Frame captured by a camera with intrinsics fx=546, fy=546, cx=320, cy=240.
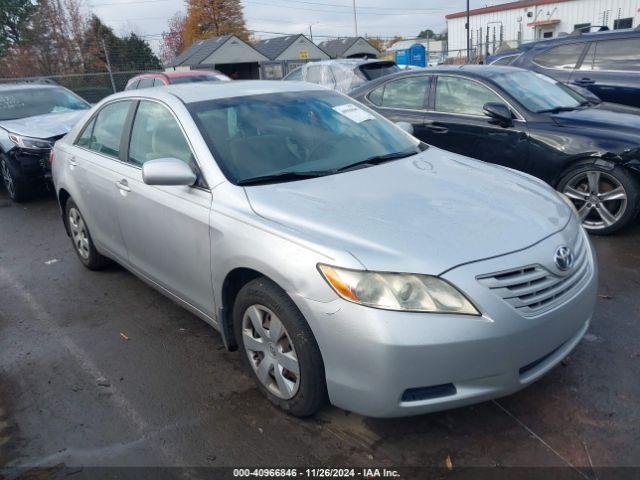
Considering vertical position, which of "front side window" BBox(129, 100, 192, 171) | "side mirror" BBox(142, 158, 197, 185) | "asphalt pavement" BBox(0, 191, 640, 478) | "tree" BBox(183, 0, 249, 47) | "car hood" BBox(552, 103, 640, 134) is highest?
"tree" BBox(183, 0, 249, 47)

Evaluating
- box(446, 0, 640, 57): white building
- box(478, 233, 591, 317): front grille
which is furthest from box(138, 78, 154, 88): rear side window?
box(446, 0, 640, 57): white building

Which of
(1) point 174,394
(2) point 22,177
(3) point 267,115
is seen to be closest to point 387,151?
(3) point 267,115

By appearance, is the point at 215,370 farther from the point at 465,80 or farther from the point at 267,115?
the point at 465,80

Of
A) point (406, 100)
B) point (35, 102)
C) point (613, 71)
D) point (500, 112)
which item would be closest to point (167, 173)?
point (500, 112)

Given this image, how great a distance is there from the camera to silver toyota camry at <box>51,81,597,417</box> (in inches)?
88.0

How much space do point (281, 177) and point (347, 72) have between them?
335 inches

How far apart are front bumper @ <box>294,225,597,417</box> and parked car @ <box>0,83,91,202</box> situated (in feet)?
20.9

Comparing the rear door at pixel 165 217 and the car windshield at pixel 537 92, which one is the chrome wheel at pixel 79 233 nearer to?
the rear door at pixel 165 217

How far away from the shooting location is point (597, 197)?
4930mm

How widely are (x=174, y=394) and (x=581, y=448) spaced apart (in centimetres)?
209

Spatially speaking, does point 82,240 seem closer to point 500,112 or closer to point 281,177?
point 281,177

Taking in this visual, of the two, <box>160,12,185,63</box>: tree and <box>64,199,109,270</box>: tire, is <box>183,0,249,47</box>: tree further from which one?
<box>64,199,109,270</box>: tire

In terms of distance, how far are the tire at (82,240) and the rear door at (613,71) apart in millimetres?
6824

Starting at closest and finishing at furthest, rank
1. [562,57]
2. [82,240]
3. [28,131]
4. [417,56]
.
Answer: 1. [82,240]
2. [28,131]
3. [562,57]
4. [417,56]
